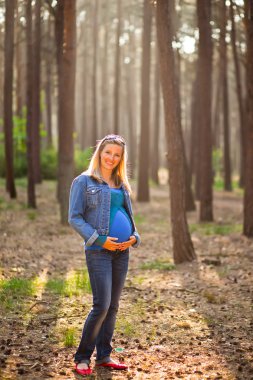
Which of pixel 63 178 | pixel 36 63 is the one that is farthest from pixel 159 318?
pixel 36 63

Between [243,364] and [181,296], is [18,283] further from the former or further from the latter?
[243,364]

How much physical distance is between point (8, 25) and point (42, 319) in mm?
11999

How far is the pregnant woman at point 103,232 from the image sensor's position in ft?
17.6

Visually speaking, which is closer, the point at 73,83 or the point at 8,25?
the point at 73,83

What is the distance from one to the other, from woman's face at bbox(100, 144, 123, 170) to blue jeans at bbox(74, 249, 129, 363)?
2.77ft

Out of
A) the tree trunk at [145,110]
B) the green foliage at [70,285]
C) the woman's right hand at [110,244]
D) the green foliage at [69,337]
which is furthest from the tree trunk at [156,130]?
the woman's right hand at [110,244]

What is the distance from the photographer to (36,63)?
22.1 meters

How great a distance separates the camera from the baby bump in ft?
17.8

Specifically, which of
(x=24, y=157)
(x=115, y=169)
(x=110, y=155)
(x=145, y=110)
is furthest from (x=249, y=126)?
(x=24, y=157)

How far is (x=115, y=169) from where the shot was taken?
5734mm

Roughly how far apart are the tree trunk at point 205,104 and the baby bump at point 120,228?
11.8 metres

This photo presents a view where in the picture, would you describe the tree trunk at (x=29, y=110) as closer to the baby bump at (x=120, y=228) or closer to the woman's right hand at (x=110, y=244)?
the baby bump at (x=120, y=228)

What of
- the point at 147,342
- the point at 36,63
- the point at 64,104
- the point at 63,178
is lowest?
the point at 147,342

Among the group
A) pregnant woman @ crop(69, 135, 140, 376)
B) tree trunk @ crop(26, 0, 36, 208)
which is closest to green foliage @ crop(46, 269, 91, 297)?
pregnant woman @ crop(69, 135, 140, 376)
